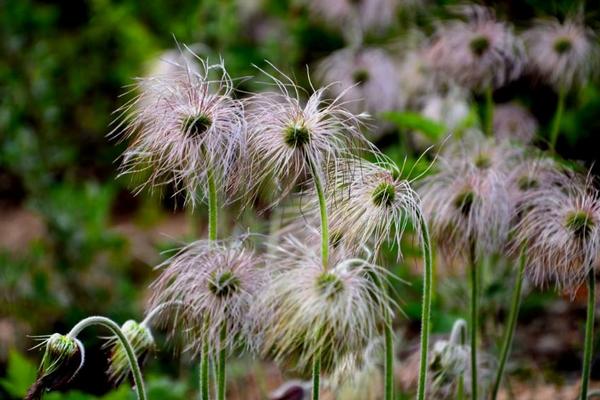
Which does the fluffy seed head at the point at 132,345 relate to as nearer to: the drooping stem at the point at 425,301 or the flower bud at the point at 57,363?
the flower bud at the point at 57,363

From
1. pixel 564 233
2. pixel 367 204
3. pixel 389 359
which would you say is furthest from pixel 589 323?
pixel 367 204

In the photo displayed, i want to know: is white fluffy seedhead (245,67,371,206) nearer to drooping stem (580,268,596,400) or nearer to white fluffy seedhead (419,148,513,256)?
white fluffy seedhead (419,148,513,256)

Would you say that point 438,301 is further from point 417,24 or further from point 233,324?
point 233,324

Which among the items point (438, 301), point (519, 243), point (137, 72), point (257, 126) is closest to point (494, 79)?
point (438, 301)

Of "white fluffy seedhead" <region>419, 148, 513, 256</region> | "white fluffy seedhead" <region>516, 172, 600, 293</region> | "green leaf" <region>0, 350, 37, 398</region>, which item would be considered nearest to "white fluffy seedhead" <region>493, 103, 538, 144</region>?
"white fluffy seedhead" <region>419, 148, 513, 256</region>

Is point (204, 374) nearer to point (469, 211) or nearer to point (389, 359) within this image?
point (389, 359)

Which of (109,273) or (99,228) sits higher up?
(99,228)
